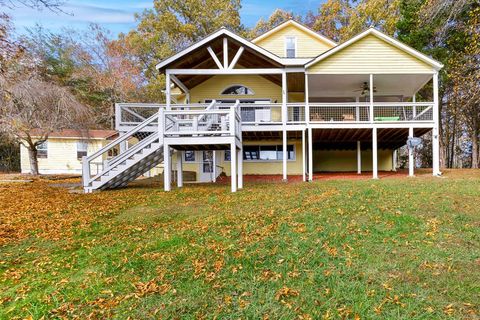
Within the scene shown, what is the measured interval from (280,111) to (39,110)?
11.8m

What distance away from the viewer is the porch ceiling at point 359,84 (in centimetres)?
1508

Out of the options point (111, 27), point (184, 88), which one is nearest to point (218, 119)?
point (184, 88)

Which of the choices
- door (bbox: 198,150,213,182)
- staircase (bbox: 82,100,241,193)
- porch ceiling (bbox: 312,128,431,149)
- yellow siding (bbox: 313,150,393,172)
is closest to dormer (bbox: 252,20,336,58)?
porch ceiling (bbox: 312,128,431,149)

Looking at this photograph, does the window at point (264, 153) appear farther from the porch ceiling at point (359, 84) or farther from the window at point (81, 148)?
the window at point (81, 148)

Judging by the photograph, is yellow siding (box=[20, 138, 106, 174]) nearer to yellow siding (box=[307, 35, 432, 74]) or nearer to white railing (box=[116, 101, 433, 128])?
white railing (box=[116, 101, 433, 128])

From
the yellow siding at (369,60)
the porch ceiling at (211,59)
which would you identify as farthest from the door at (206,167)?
the yellow siding at (369,60)

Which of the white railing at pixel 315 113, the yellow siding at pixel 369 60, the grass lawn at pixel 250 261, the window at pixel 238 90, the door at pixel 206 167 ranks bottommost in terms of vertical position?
the grass lawn at pixel 250 261

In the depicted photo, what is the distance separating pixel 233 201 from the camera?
8.49 metres

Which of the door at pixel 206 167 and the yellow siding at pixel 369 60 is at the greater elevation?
the yellow siding at pixel 369 60

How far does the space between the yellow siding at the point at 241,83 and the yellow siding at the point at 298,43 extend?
2.24 m

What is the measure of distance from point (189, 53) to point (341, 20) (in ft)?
66.1

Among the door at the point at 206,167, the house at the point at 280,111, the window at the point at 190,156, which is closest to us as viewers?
the house at the point at 280,111

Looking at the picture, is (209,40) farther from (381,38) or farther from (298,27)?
(381,38)

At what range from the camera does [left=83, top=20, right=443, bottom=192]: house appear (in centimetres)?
1131
